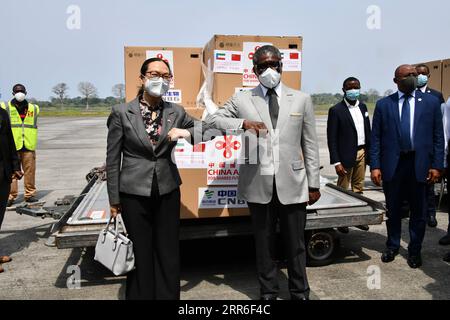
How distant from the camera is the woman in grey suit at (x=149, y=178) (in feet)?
9.67

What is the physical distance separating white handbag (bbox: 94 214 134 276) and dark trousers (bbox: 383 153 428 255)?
282 centimetres

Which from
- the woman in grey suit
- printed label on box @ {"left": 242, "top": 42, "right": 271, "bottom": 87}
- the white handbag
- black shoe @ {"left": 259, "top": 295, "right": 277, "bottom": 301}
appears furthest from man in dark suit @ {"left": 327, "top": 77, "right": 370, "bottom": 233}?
the white handbag

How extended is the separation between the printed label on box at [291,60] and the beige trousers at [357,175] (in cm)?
199

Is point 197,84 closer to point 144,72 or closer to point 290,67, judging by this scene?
point 290,67

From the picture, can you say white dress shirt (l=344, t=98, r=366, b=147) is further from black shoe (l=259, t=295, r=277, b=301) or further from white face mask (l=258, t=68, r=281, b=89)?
black shoe (l=259, t=295, r=277, b=301)

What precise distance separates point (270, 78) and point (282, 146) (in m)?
0.53

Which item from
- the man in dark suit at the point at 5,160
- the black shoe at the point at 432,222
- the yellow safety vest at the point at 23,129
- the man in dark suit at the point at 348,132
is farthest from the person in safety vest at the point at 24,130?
the black shoe at the point at 432,222

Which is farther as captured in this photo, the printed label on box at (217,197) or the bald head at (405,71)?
the bald head at (405,71)

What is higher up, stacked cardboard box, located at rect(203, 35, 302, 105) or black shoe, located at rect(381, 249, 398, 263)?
stacked cardboard box, located at rect(203, 35, 302, 105)

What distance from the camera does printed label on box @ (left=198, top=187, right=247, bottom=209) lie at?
12.7ft

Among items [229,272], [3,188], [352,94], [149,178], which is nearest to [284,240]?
[229,272]

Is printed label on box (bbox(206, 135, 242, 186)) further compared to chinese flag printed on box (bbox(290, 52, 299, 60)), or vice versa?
chinese flag printed on box (bbox(290, 52, 299, 60))

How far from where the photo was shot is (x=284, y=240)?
3.42m

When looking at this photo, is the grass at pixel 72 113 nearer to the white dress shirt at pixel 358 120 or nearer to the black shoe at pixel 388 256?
the white dress shirt at pixel 358 120
